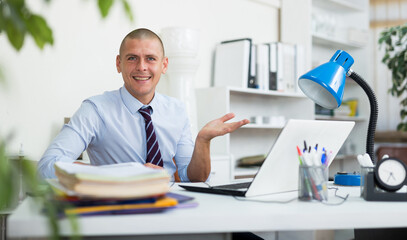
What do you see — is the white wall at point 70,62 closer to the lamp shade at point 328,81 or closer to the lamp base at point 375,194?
the lamp shade at point 328,81

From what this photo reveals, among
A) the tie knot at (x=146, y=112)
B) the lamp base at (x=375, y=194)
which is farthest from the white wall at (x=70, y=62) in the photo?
the lamp base at (x=375, y=194)

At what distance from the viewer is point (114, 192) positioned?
960 millimetres

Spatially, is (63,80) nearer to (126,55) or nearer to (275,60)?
(126,55)

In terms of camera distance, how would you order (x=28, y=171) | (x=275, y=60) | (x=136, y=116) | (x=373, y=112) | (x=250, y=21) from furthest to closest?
1. (x=250, y=21)
2. (x=275, y=60)
3. (x=136, y=116)
4. (x=373, y=112)
5. (x=28, y=171)

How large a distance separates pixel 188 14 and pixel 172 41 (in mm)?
486

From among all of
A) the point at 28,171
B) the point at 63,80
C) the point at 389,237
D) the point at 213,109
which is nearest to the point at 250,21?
the point at 213,109

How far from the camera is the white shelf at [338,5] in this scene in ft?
14.3

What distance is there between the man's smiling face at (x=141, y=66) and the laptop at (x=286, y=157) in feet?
2.47

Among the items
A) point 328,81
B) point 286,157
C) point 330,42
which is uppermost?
point 330,42

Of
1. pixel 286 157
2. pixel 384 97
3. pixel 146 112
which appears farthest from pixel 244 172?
pixel 384 97

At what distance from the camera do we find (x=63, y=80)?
2674mm

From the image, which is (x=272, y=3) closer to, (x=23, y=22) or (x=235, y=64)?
(x=235, y=64)

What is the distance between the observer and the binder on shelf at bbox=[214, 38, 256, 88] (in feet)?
11.0

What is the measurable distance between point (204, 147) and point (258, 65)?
5.73ft
